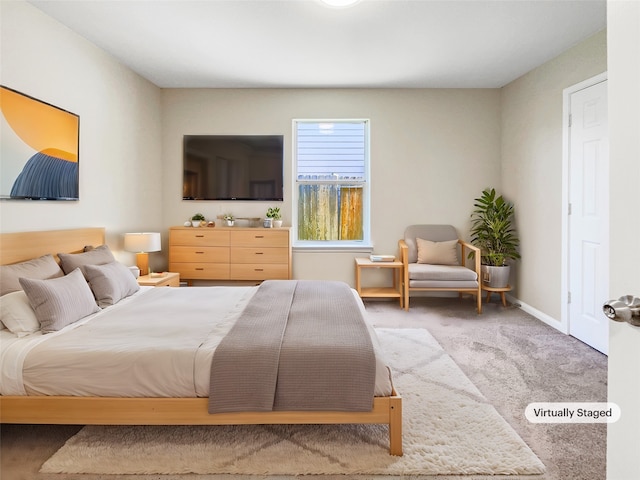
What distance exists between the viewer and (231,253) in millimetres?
4719

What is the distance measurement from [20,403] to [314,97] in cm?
432

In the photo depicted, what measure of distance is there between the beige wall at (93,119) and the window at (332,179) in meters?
1.82

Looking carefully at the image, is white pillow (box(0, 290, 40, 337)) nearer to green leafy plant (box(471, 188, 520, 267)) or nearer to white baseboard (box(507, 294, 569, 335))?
white baseboard (box(507, 294, 569, 335))

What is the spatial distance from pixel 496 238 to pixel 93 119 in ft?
14.5

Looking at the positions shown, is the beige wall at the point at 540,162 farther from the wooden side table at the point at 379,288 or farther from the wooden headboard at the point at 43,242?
the wooden headboard at the point at 43,242

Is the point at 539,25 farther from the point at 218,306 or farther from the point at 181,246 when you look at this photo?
the point at 181,246

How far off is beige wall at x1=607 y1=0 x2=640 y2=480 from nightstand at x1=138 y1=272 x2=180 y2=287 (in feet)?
12.3

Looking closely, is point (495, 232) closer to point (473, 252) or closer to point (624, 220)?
point (473, 252)

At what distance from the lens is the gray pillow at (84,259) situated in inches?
116

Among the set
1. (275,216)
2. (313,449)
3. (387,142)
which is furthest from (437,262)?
(313,449)

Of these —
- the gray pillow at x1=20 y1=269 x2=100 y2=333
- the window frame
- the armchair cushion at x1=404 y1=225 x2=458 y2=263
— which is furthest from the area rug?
the window frame

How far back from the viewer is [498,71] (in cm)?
439

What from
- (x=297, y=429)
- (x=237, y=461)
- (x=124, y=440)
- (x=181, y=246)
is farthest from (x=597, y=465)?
(x=181, y=246)

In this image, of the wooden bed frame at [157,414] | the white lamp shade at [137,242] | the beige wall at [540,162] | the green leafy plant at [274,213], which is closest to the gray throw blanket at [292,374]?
the wooden bed frame at [157,414]
